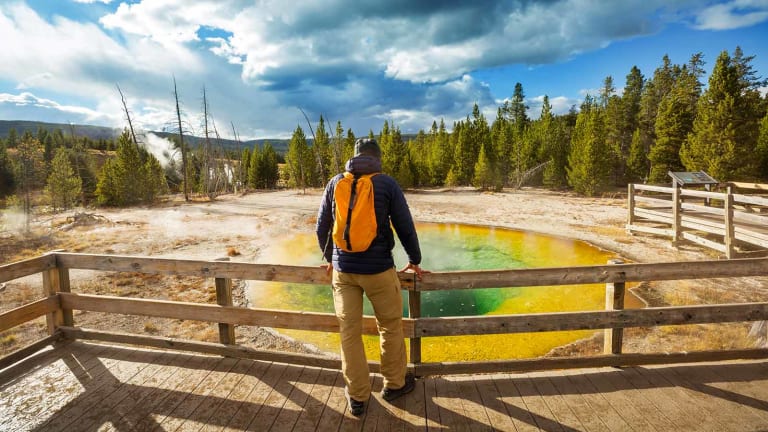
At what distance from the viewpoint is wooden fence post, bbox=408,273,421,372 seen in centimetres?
353

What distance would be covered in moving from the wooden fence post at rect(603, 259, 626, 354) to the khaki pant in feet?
6.93

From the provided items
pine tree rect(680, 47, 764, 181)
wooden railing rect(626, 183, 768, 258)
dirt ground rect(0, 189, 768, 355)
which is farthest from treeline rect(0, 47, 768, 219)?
wooden railing rect(626, 183, 768, 258)

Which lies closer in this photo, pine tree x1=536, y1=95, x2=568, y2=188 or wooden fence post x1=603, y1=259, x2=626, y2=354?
wooden fence post x1=603, y1=259, x2=626, y2=354

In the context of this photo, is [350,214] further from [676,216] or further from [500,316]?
[676,216]

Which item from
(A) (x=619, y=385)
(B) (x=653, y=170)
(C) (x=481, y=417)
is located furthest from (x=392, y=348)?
(B) (x=653, y=170)

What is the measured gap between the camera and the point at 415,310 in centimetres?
360

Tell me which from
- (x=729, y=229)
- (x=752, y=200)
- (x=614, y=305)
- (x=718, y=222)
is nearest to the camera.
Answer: (x=614, y=305)

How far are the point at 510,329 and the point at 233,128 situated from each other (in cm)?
5507

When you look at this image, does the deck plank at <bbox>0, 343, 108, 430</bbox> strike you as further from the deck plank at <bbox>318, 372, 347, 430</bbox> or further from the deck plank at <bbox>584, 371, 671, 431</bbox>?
the deck plank at <bbox>584, 371, 671, 431</bbox>

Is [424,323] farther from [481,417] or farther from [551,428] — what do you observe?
[551,428]

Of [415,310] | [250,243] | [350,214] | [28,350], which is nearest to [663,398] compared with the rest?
[415,310]

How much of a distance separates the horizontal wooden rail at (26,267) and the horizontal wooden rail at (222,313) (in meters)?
0.40

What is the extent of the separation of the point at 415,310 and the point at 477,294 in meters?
8.38

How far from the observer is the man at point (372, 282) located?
10.1ft
